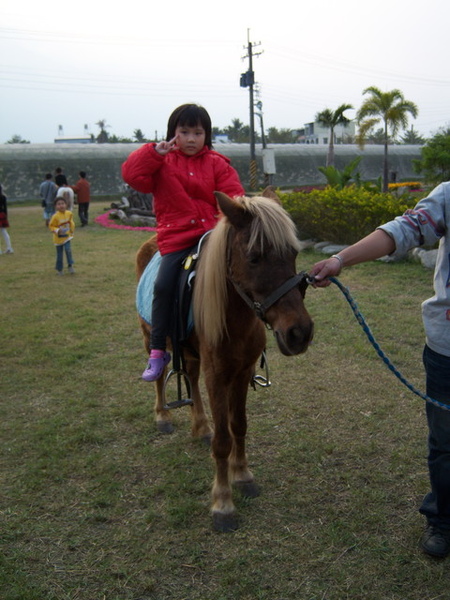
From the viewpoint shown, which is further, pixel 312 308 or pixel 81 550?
pixel 312 308

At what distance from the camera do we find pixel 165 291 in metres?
3.18

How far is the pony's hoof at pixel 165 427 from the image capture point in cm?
395

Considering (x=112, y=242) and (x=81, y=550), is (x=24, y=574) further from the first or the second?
(x=112, y=242)

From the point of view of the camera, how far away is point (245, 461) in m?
3.18

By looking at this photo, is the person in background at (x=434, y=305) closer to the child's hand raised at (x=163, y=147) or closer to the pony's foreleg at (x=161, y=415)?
the child's hand raised at (x=163, y=147)

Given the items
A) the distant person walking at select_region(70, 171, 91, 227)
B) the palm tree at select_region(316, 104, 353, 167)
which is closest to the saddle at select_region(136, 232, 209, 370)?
the distant person walking at select_region(70, 171, 91, 227)

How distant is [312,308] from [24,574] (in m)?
4.95

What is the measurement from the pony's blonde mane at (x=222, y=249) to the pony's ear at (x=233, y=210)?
0.09ft

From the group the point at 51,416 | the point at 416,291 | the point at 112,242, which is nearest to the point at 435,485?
the point at 51,416

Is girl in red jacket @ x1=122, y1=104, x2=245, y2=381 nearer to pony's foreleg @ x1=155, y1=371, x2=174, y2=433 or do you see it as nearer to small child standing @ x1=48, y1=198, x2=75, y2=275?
pony's foreleg @ x1=155, y1=371, x2=174, y2=433

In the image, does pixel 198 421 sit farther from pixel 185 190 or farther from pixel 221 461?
pixel 185 190

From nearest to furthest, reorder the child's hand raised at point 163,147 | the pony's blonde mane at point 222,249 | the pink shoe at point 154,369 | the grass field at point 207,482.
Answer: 1. the pony's blonde mane at point 222,249
2. the grass field at point 207,482
3. the child's hand raised at point 163,147
4. the pink shoe at point 154,369

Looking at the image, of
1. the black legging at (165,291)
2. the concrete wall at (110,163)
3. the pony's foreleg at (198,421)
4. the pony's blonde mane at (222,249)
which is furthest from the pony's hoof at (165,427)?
the concrete wall at (110,163)

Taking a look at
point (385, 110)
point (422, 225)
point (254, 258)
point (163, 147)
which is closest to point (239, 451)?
point (254, 258)
